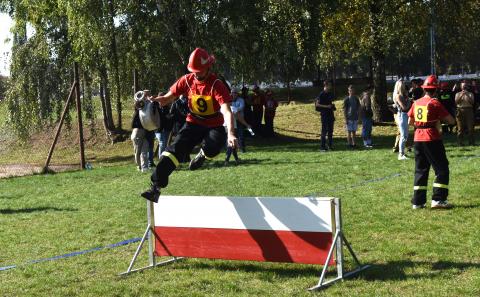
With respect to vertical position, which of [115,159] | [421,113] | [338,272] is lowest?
[115,159]

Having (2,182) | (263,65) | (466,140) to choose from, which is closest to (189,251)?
(2,182)

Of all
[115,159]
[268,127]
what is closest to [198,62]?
[268,127]

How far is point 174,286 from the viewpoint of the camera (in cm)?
730

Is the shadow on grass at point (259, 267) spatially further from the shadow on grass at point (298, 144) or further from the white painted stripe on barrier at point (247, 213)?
the shadow on grass at point (298, 144)

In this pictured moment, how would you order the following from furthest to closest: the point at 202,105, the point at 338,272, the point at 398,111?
the point at 398,111, the point at 202,105, the point at 338,272

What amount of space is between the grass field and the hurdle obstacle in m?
0.22

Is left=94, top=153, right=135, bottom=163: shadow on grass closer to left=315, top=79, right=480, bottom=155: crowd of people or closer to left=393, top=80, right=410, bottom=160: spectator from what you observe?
left=315, top=79, right=480, bottom=155: crowd of people

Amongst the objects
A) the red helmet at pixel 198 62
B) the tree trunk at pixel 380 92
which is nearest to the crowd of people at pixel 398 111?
the tree trunk at pixel 380 92

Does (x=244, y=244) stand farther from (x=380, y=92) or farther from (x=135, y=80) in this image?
(x=380, y=92)

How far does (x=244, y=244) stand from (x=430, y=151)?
425cm

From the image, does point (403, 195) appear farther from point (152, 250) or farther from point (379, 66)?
point (379, 66)

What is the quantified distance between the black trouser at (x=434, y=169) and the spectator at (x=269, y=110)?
16.3m

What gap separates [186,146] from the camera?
8672 millimetres

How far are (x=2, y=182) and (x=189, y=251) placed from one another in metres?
14.6
